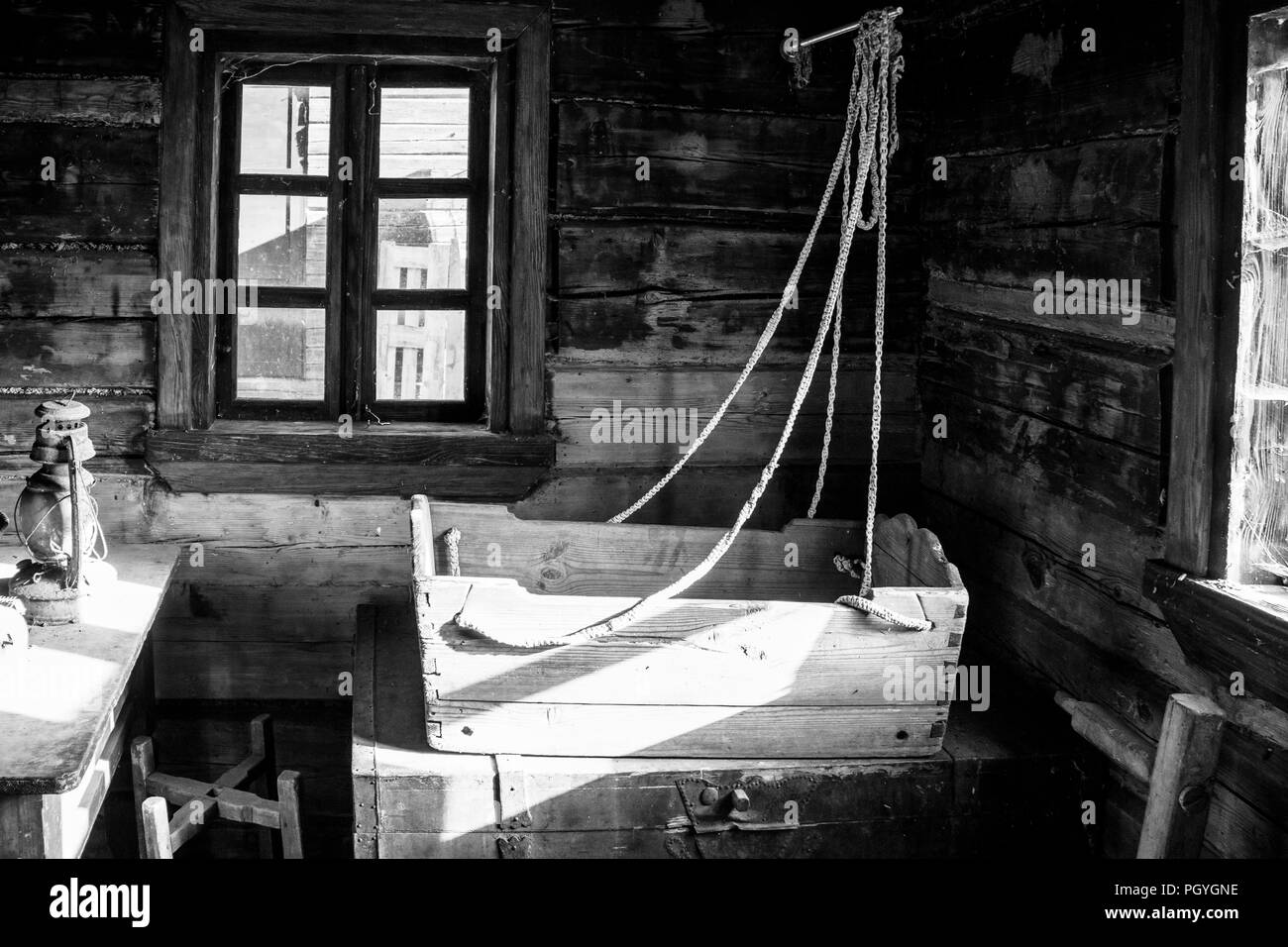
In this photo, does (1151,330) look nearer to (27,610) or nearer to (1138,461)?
(1138,461)

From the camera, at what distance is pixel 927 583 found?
135 inches

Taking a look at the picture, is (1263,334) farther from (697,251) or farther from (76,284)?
(76,284)

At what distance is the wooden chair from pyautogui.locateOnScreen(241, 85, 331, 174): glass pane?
1.77 m

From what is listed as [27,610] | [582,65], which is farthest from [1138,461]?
[27,610]

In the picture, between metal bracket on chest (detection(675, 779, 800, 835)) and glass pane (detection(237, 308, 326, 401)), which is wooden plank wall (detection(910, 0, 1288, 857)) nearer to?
metal bracket on chest (detection(675, 779, 800, 835))

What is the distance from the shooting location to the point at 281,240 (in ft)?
13.4

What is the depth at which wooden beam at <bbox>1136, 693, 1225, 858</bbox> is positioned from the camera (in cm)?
261

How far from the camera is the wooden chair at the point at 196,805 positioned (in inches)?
123

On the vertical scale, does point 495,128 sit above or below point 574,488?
above

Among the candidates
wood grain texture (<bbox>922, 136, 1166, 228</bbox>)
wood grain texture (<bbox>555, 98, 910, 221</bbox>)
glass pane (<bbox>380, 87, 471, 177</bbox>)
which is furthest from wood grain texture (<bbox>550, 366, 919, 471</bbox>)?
glass pane (<bbox>380, 87, 471, 177</bbox>)

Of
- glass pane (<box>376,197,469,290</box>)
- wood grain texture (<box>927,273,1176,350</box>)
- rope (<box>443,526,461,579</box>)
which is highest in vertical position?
glass pane (<box>376,197,469,290</box>)

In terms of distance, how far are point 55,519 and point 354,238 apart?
1.43 meters

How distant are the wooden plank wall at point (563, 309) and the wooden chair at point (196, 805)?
0.51m

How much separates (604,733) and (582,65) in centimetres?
205
